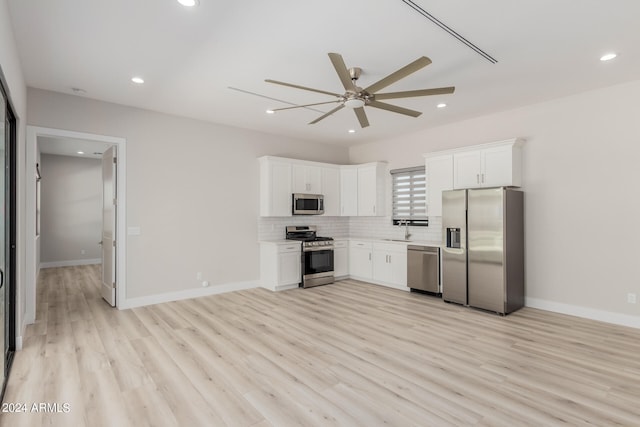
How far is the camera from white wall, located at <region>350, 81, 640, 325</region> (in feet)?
13.5

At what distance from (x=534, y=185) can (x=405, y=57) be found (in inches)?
117

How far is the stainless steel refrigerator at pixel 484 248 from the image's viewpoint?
459 centimetres

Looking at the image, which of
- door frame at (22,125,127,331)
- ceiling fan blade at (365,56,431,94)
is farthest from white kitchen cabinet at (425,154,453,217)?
door frame at (22,125,127,331)

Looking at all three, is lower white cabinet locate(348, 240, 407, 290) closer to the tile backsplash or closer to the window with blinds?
the tile backsplash

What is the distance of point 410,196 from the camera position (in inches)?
260

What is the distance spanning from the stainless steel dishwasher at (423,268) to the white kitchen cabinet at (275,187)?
2417 mm

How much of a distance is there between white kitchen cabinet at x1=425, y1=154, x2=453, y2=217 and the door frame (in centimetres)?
485

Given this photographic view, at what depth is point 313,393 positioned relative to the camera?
8.54ft

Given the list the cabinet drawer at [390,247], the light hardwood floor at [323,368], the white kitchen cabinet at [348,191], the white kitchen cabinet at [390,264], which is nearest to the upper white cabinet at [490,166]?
the cabinet drawer at [390,247]

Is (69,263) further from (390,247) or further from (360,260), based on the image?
(390,247)

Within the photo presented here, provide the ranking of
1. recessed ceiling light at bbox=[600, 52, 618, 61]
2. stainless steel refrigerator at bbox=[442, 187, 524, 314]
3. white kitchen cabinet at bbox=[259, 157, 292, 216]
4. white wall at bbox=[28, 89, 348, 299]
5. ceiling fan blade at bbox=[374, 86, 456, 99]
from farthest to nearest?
white kitchen cabinet at bbox=[259, 157, 292, 216], white wall at bbox=[28, 89, 348, 299], stainless steel refrigerator at bbox=[442, 187, 524, 314], recessed ceiling light at bbox=[600, 52, 618, 61], ceiling fan blade at bbox=[374, 86, 456, 99]

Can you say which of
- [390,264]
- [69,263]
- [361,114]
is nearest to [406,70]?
[361,114]

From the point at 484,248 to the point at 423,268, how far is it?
1.12 metres

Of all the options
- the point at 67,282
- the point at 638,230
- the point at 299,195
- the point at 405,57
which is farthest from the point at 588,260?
the point at 67,282
